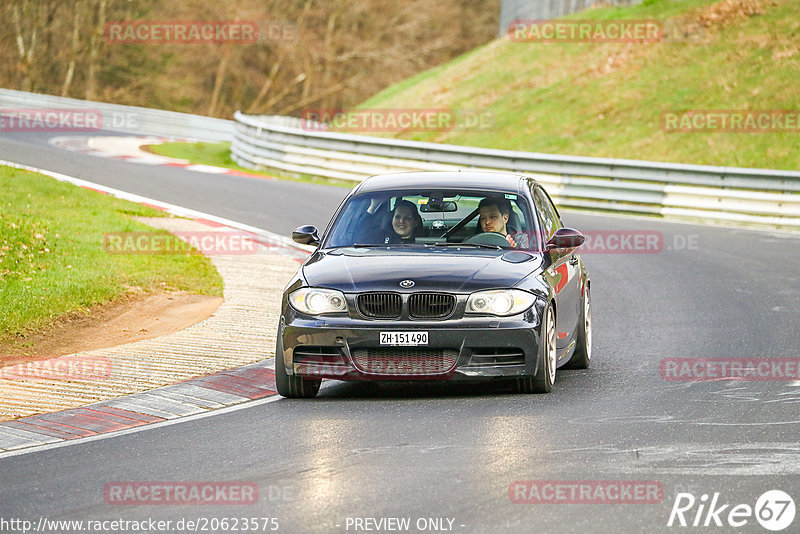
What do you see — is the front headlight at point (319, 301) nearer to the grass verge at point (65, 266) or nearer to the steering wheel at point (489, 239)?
the steering wheel at point (489, 239)

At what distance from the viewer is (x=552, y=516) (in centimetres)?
604

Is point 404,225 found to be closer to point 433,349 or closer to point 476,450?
point 433,349

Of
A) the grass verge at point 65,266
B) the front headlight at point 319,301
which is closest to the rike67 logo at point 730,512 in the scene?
the front headlight at point 319,301

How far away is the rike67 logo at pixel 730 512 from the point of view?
5910 millimetres

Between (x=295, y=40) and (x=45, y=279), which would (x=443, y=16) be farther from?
(x=45, y=279)

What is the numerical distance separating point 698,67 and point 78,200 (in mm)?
19477

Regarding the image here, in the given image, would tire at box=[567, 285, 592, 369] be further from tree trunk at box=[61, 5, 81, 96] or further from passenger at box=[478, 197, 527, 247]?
tree trunk at box=[61, 5, 81, 96]

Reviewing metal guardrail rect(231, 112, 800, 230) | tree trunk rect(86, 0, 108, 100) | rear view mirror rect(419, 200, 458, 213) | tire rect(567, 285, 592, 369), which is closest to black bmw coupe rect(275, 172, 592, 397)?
rear view mirror rect(419, 200, 458, 213)

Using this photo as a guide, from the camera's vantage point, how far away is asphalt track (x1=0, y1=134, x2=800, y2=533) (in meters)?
6.18

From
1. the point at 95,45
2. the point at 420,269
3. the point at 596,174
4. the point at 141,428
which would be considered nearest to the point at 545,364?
the point at 420,269

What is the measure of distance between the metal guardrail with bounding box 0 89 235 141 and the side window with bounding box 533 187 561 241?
3160 centimetres

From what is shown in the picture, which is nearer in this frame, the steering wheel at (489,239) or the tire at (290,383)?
the tire at (290,383)

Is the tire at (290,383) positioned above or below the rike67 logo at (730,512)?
below

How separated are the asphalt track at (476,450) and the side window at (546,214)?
118cm
